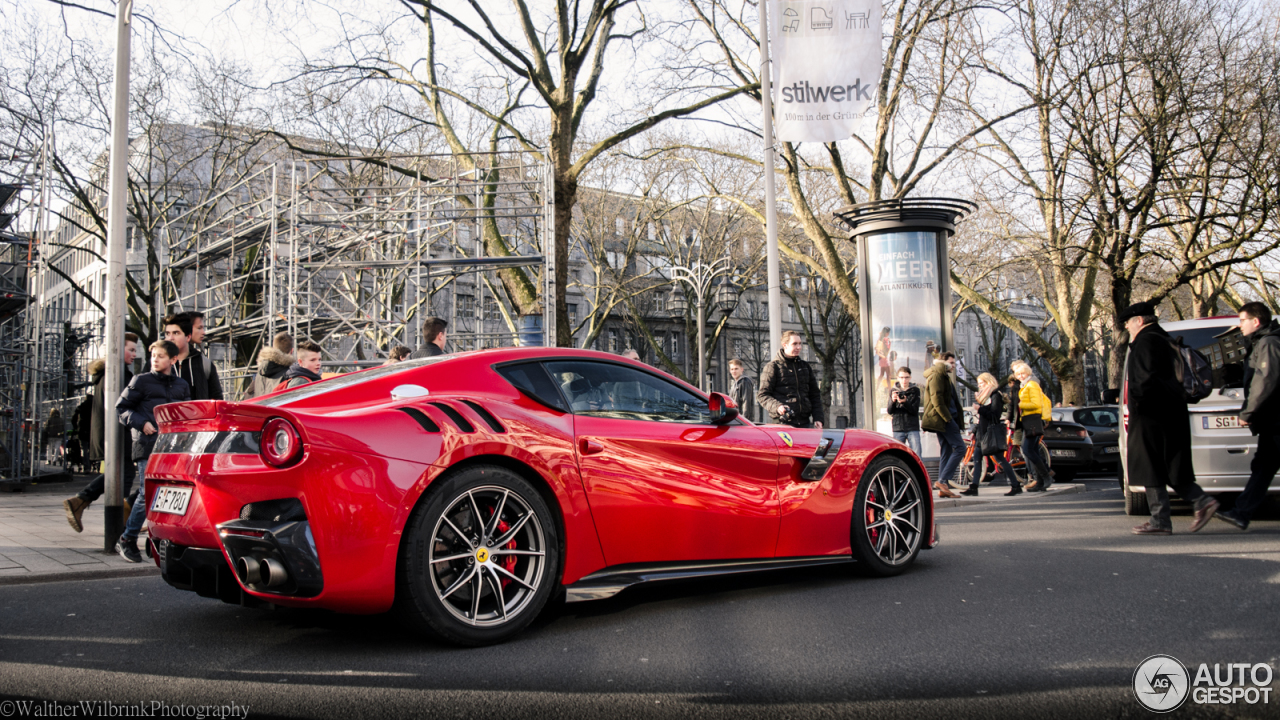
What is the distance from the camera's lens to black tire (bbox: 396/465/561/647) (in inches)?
149

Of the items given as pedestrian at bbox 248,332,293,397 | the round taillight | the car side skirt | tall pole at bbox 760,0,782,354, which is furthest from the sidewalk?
tall pole at bbox 760,0,782,354

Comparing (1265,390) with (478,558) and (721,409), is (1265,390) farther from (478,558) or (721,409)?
(478,558)

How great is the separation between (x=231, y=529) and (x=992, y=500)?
33.1 feet

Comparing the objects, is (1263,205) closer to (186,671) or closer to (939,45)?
(939,45)

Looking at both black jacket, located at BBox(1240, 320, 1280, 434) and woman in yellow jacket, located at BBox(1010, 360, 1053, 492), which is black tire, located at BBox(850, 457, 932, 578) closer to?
black jacket, located at BBox(1240, 320, 1280, 434)

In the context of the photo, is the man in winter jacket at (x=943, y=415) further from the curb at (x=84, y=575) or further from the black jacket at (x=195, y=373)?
the curb at (x=84, y=575)

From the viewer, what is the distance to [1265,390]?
7172 millimetres

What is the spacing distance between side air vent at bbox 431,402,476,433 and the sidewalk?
359cm

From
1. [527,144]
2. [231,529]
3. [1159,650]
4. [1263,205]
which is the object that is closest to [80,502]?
[231,529]

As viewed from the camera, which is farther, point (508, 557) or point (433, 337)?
point (433, 337)

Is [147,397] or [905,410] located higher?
[147,397]

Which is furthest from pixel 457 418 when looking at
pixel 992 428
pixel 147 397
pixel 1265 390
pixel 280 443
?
pixel 992 428

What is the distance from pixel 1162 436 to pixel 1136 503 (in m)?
1.76

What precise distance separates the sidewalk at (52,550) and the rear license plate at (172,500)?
2.59 meters
